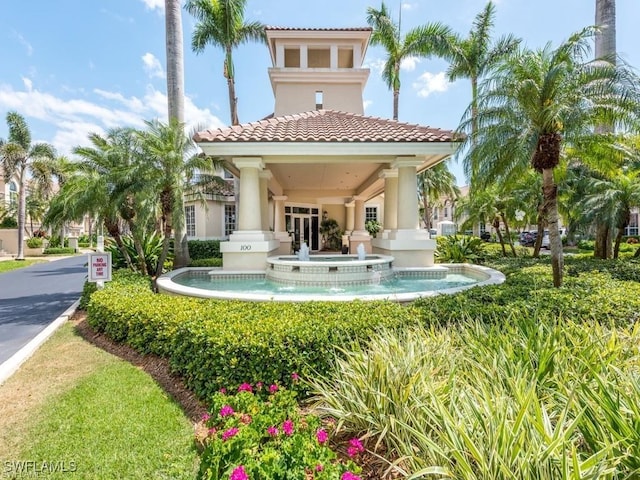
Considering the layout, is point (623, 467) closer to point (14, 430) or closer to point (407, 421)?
point (407, 421)

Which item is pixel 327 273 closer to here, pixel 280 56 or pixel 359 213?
pixel 359 213

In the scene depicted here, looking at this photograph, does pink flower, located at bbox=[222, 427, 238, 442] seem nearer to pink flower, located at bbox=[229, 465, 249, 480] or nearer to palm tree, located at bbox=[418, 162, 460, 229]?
pink flower, located at bbox=[229, 465, 249, 480]

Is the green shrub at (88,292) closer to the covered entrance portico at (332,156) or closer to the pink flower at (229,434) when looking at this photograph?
the covered entrance portico at (332,156)

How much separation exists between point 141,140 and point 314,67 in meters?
12.6

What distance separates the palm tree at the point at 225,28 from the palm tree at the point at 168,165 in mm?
10055

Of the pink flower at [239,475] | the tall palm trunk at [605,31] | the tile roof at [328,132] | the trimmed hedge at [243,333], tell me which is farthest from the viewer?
the tall palm trunk at [605,31]

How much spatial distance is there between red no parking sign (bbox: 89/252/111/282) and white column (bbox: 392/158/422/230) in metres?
9.30

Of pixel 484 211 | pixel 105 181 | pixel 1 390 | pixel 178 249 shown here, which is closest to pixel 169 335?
pixel 1 390

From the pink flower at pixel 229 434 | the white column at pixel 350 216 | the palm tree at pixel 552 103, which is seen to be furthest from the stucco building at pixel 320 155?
the pink flower at pixel 229 434

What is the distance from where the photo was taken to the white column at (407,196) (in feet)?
37.7

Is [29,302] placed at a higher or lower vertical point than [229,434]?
lower

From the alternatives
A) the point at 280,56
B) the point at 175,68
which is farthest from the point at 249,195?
the point at 280,56

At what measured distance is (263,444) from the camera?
287 cm

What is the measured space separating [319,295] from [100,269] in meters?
6.02
